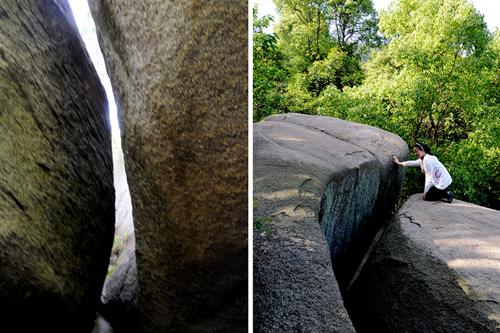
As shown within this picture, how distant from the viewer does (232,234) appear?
2.57 metres

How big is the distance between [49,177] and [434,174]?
5664mm

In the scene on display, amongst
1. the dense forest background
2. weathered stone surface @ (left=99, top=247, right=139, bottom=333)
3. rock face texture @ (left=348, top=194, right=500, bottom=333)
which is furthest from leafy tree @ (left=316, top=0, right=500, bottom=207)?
weathered stone surface @ (left=99, top=247, right=139, bottom=333)

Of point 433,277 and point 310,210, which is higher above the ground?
point 310,210

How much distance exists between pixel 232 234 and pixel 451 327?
2669mm

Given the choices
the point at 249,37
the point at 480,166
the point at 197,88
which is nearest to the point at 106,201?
the point at 197,88

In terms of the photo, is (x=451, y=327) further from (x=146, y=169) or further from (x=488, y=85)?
(x=488, y=85)

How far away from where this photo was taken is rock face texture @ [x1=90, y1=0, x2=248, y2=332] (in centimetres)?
224

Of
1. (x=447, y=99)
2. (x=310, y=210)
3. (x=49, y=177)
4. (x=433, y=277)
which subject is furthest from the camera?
(x=447, y=99)

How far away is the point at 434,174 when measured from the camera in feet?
22.0

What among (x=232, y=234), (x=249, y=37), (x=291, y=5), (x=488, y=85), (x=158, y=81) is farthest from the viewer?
(x=488, y=85)

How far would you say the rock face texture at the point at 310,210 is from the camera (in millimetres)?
2670

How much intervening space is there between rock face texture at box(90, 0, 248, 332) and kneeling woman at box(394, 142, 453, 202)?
484 cm

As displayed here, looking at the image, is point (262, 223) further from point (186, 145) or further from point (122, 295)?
point (122, 295)

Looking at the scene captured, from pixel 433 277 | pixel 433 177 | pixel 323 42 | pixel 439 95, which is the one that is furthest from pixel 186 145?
pixel 323 42
